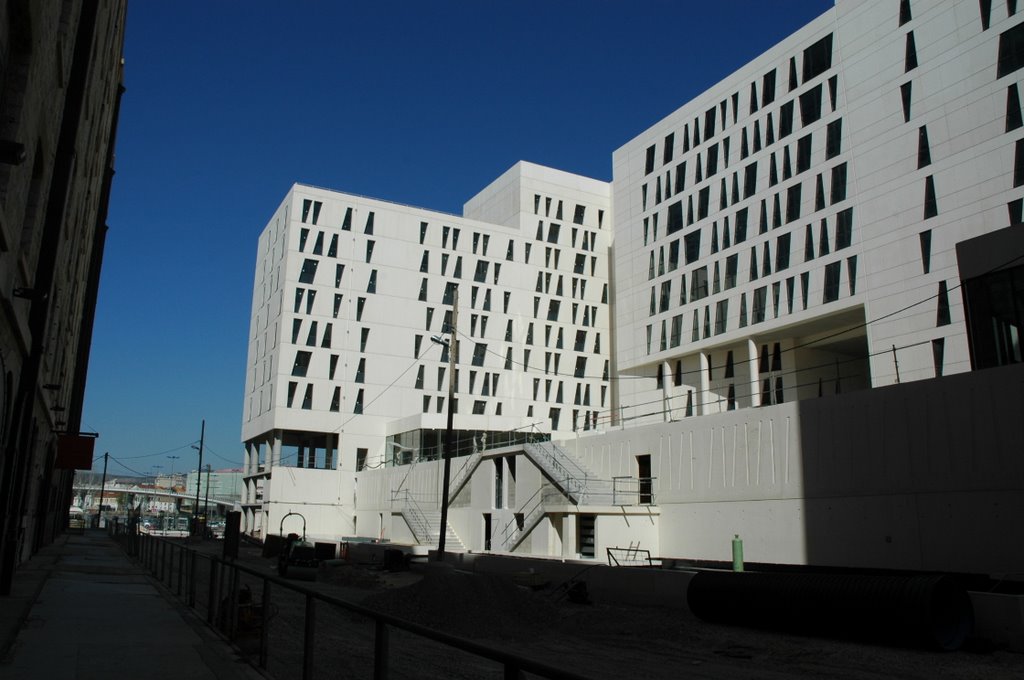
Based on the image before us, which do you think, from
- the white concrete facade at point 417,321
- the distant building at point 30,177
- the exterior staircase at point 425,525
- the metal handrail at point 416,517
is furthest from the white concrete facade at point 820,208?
the distant building at point 30,177

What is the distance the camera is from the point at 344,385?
67.6m

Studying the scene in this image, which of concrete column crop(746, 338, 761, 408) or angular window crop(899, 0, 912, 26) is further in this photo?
concrete column crop(746, 338, 761, 408)

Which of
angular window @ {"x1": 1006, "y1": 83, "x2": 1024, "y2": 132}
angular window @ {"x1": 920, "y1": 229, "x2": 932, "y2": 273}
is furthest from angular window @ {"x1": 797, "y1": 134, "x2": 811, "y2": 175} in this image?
angular window @ {"x1": 1006, "y1": 83, "x2": 1024, "y2": 132}

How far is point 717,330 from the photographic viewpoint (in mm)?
51844

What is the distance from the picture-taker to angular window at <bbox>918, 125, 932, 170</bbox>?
4042 centimetres

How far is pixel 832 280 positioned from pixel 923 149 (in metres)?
8.18

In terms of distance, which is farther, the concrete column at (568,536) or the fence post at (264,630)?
the concrete column at (568,536)

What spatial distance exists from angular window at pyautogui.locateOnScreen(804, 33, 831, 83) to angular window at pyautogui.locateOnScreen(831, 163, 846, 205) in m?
6.40

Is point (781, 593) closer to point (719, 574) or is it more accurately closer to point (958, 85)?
point (719, 574)

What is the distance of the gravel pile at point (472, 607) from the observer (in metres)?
16.2

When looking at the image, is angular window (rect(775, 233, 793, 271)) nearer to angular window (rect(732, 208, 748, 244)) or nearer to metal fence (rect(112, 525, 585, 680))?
angular window (rect(732, 208, 748, 244))

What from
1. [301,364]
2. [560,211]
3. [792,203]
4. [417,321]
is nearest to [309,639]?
[792,203]

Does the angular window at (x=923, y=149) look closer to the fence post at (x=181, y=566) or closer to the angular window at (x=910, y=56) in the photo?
the angular window at (x=910, y=56)

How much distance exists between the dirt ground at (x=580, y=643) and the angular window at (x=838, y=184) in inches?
1281
